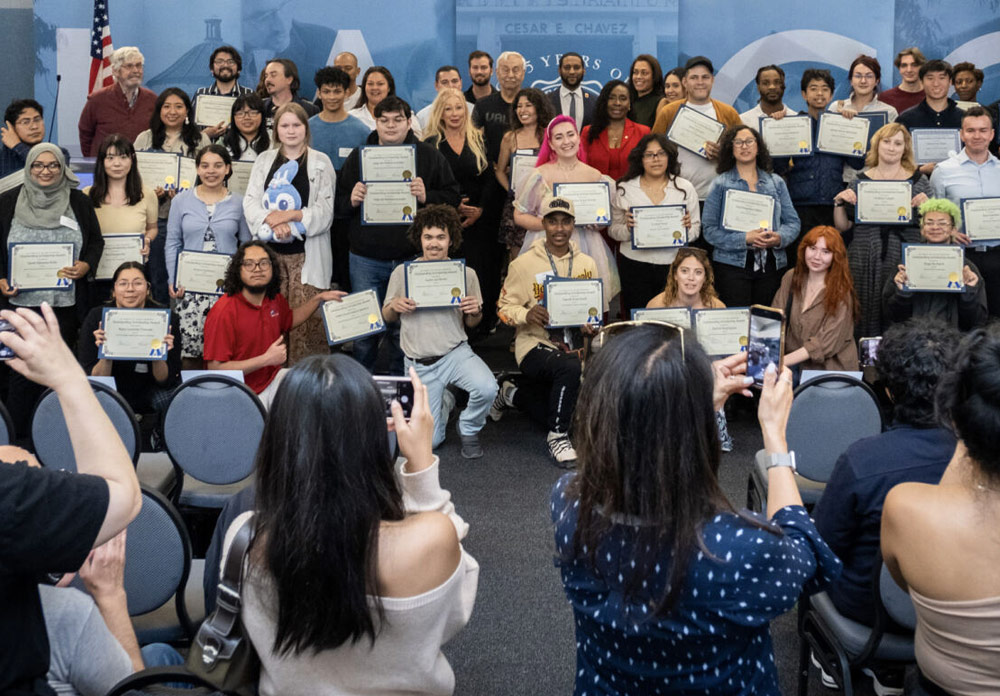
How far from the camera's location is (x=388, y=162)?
6.42 m

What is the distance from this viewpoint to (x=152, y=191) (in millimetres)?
6520

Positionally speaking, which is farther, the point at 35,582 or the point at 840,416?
the point at 840,416

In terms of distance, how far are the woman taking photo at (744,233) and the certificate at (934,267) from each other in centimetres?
74

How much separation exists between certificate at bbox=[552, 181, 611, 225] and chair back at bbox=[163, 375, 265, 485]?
9.06 feet

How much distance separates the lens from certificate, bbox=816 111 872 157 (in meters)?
6.65

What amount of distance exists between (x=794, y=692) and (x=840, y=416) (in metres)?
1.14

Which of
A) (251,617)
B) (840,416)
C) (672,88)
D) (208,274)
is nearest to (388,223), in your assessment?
(208,274)

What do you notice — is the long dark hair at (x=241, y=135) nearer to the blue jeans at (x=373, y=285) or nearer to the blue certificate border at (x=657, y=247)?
Answer: the blue jeans at (x=373, y=285)

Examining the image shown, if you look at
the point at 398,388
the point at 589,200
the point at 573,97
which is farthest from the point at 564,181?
the point at 398,388

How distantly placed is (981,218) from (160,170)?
16.2 feet

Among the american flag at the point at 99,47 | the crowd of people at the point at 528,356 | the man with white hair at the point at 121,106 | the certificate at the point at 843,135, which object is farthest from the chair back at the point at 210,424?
the american flag at the point at 99,47

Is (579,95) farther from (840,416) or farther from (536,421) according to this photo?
(840,416)

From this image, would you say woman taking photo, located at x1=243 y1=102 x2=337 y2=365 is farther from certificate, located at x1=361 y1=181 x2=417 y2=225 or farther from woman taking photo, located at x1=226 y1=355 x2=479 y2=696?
woman taking photo, located at x1=226 y1=355 x2=479 y2=696

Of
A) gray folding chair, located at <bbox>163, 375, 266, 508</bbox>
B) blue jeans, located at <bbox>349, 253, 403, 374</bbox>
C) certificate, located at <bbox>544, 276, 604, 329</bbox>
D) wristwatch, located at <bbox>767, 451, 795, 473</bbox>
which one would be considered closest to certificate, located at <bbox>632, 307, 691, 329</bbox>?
certificate, located at <bbox>544, 276, 604, 329</bbox>
